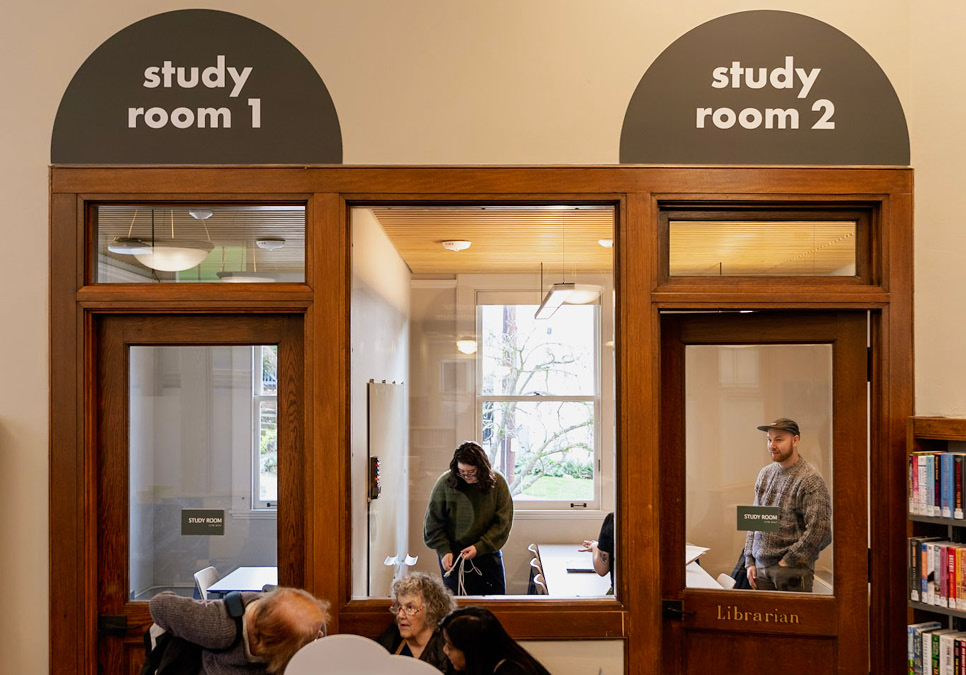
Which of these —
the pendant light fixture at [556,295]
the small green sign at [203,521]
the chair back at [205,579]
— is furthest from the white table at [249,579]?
the pendant light fixture at [556,295]

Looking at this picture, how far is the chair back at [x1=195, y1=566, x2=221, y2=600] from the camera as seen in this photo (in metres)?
3.00

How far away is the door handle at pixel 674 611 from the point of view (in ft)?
9.86

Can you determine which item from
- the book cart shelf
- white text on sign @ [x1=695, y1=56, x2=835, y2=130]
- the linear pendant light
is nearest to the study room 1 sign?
white text on sign @ [x1=695, y1=56, x2=835, y2=130]

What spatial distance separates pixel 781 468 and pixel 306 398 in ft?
6.00

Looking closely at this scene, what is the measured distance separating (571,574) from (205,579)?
1.39 metres

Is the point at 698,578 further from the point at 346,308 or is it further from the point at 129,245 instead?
the point at 129,245

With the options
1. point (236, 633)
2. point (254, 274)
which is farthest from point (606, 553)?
point (254, 274)

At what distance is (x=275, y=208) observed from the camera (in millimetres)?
3023

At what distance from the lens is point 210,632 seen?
238 cm

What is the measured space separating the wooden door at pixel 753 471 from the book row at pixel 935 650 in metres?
0.18

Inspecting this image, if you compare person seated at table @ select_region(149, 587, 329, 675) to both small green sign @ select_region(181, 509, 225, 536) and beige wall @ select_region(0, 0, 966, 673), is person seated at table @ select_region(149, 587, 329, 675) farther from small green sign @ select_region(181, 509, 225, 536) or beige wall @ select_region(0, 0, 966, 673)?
beige wall @ select_region(0, 0, 966, 673)

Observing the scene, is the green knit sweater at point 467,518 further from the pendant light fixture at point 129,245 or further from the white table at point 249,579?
the pendant light fixture at point 129,245

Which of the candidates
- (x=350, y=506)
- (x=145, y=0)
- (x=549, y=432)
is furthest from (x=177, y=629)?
(x=145, y=0)

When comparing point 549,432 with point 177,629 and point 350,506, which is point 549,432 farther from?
point 177,629
